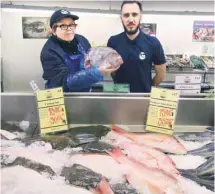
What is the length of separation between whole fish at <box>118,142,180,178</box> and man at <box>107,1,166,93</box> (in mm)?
1109

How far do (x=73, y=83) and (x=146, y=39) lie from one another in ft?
3.31

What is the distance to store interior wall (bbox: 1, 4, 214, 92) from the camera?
16.5 ft

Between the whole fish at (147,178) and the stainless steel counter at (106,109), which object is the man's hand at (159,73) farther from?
the whole fish at (147,178)

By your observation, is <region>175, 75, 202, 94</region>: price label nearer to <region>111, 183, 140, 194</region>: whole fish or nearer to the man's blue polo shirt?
the man's blue polo shirt

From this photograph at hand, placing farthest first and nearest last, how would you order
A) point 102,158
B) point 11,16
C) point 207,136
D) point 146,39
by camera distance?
point 11,16
point 146,39
point 207,136
point 102,158

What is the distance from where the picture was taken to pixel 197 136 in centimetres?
152

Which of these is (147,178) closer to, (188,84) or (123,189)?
(123,189)

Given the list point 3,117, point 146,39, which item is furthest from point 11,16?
point 3,117

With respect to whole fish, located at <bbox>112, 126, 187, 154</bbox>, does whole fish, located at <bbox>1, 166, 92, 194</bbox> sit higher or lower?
lower

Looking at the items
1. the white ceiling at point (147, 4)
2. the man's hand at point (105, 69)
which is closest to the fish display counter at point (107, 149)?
the man's hand at point (105, 69)

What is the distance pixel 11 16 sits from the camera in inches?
199

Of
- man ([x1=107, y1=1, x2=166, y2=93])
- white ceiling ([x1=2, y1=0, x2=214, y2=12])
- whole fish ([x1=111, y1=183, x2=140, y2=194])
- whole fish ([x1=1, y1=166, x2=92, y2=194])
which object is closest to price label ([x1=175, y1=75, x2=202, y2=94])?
man ([x1=107, y1=1, x2=166, y2=93])

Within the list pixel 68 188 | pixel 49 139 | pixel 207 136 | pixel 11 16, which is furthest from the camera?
pixel 11 16

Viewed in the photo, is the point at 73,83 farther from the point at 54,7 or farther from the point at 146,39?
the point at 54,7
